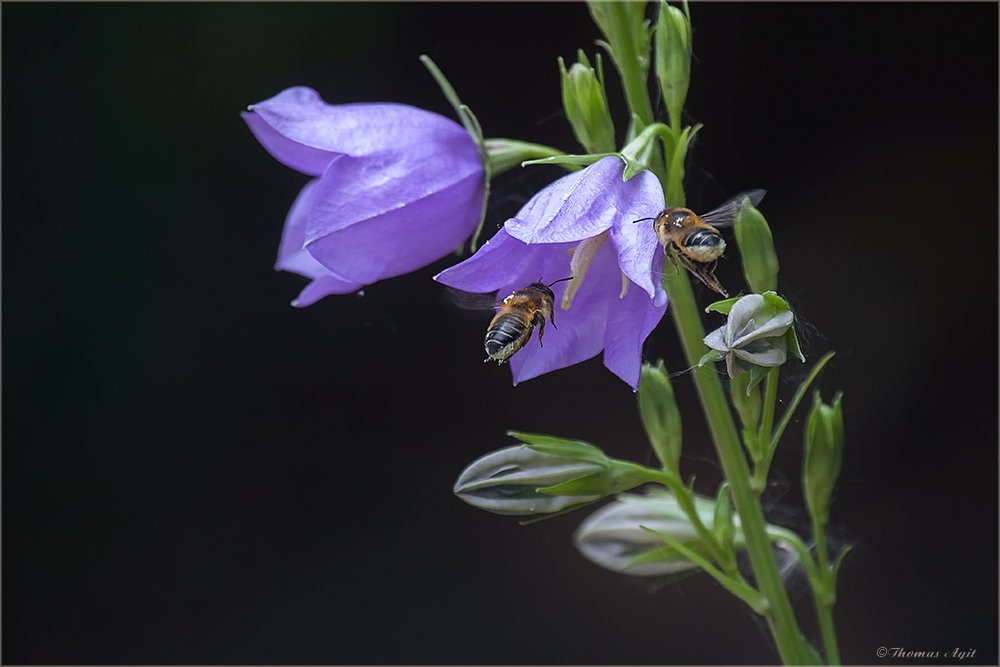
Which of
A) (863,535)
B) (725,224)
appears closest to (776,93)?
(863,535)

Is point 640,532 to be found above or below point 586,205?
below

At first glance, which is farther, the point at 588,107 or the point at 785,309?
the point at 588,107

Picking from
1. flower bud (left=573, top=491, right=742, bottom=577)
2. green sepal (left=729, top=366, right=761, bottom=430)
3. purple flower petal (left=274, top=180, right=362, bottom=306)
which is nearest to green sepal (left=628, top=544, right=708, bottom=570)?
flower bud (left=573, top=491, right=742, bottom=577)

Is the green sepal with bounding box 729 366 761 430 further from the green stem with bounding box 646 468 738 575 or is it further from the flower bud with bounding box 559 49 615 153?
the flower bud with bounding box 559 49 615 153

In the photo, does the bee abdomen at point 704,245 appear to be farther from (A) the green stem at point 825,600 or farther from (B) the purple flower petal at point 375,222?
(A) the green stem at point 825,600

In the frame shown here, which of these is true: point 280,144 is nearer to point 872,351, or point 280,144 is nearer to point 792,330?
point 792,330

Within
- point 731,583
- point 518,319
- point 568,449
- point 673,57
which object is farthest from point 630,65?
point 731,583

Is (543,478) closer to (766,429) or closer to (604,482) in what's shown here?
(604,482)

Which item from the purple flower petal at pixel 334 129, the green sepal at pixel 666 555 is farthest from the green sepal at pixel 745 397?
the purple flower petal at pixel 334 129
